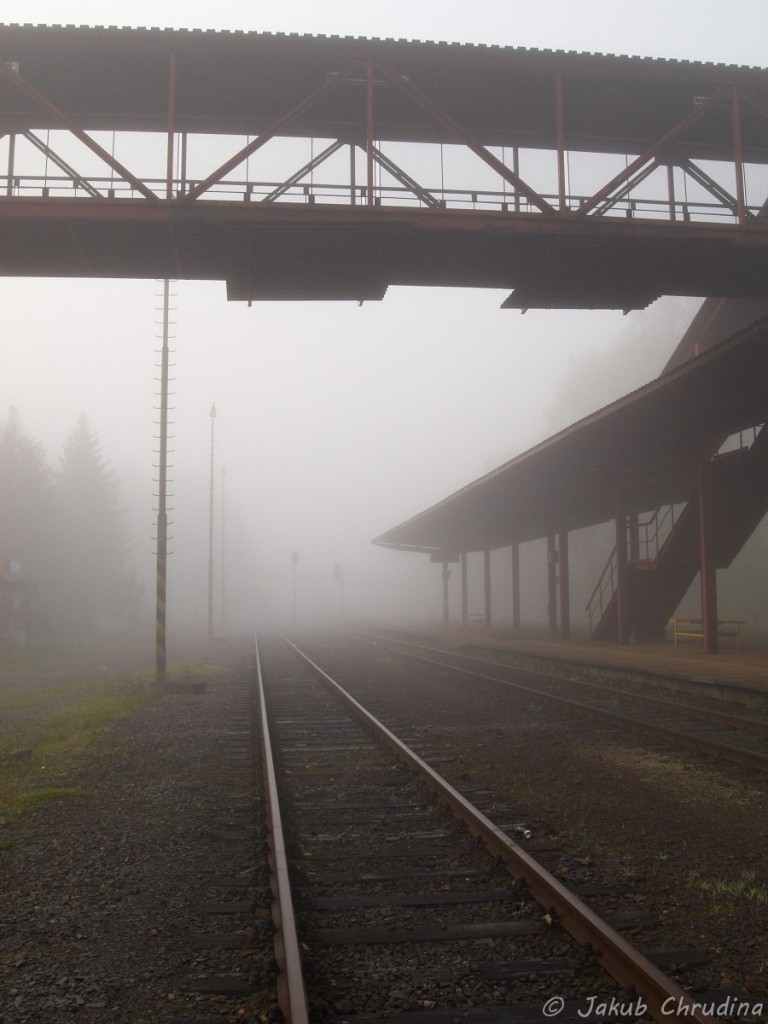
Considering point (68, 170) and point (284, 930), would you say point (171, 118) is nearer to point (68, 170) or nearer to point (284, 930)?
point (68, 170)

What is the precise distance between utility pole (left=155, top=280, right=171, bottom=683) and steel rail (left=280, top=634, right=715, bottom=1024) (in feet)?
39.8

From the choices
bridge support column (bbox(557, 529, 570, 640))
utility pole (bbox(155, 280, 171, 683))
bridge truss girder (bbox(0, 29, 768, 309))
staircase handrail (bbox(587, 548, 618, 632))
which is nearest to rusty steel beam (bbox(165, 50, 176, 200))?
bridge truss girder (bbox(0, 29, 768, 309))

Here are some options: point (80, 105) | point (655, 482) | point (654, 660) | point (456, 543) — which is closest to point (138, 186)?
point (80, 105)

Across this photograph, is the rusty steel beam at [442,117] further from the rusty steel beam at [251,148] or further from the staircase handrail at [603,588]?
the staircase handrail at [603,588]

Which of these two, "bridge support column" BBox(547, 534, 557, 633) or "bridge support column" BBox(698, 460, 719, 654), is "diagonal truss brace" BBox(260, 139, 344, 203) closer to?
"bridge support column" BBox(698, 460, 719, 654)

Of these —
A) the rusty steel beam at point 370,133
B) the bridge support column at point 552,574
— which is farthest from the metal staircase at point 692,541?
the rusty steel beam at point 370,133

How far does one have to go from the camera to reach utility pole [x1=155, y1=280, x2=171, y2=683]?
17.8m

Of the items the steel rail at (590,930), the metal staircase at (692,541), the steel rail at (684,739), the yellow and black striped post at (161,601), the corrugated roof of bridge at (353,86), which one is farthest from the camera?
the metal staircase at (692,541)

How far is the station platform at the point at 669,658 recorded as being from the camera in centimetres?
1509

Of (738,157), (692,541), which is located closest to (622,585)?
(692,541)

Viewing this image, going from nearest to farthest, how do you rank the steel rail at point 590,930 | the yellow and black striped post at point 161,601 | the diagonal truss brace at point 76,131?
the steel rail at point 590,930
the diagonal truss brace at point 76,131
the yellow and black striped post at point 161,601

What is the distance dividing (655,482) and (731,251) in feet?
40.9

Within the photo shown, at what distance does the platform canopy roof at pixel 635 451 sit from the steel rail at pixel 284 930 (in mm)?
10456

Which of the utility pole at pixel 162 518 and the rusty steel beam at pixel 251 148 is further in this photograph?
the utility pole at pixel 162 518
